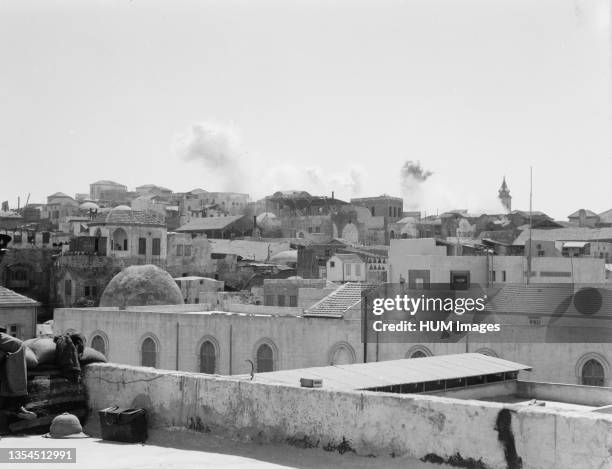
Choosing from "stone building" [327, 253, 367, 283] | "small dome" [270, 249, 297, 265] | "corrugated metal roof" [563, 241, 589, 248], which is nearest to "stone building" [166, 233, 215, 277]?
"small dome" [270, 249, 297, 265]

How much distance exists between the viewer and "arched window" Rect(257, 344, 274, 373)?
26.3 metres

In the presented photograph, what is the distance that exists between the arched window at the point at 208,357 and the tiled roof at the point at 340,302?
3.17m

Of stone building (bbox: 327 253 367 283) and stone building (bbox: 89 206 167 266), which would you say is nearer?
stone building (bbox: 327 253 367 283)

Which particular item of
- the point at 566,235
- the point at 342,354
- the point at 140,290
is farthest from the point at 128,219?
the point at 342,354

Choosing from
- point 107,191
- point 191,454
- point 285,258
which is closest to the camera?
point 191,454

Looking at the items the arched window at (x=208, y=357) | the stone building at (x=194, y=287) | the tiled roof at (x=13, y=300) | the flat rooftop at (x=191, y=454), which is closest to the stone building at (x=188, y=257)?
the stone building at (x=194, y=287)

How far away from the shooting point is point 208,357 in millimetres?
28031

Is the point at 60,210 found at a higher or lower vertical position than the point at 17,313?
higher

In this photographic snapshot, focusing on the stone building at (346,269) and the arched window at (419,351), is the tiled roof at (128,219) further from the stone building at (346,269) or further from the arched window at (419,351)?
the arched window at (419,351)

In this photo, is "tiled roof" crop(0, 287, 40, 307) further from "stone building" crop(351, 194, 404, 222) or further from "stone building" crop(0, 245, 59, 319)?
"stone building" crop(351, 194, 404, 222)

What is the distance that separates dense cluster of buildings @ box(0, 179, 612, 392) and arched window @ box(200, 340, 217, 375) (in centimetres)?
4

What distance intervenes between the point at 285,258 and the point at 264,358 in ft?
133

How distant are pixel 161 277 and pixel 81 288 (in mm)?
21353

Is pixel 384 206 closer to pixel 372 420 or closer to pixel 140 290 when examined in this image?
pixel 140 290
